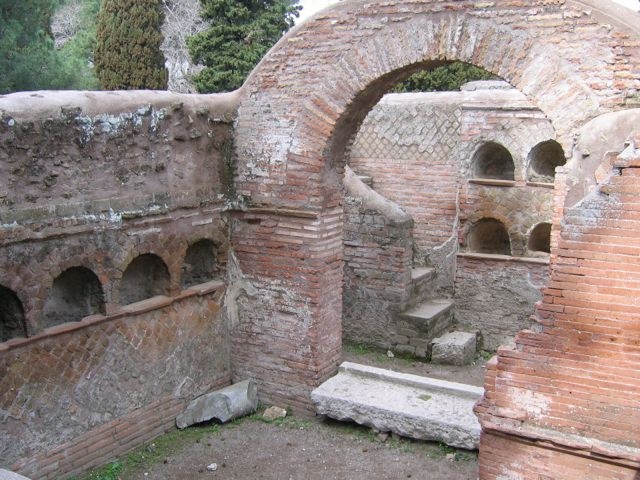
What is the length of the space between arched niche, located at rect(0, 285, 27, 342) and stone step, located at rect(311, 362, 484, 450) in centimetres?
294

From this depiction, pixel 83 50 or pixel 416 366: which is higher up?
pixel 83 50

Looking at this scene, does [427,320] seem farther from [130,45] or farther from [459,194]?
[130,45]

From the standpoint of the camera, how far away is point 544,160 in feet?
32.3

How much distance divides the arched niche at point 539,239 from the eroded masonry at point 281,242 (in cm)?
213

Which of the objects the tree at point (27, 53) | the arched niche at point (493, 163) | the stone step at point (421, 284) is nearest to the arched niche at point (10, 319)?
the stone step at point (421, 284)

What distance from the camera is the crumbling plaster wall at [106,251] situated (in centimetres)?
531

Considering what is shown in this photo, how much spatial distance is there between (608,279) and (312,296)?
335cm

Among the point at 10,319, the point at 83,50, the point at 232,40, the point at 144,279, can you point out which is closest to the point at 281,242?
the point at 144,279

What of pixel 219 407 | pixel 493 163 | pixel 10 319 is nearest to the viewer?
pixel 10 319

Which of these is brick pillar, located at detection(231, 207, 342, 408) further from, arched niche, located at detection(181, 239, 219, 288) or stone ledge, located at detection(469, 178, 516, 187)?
stone ledge, located at detection(469, 178, 516, 187)

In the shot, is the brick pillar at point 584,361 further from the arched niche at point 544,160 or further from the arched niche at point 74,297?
the arched niche at point 544,160

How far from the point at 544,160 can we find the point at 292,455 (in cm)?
597

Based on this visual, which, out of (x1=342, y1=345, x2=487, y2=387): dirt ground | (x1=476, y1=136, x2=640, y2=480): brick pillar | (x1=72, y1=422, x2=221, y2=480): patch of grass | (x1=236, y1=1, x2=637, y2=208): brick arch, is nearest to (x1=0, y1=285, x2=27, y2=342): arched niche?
(x1=72, y1=422, x2=221, y2=480): patch of grass

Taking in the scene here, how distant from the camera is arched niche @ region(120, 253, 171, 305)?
21.3ft
